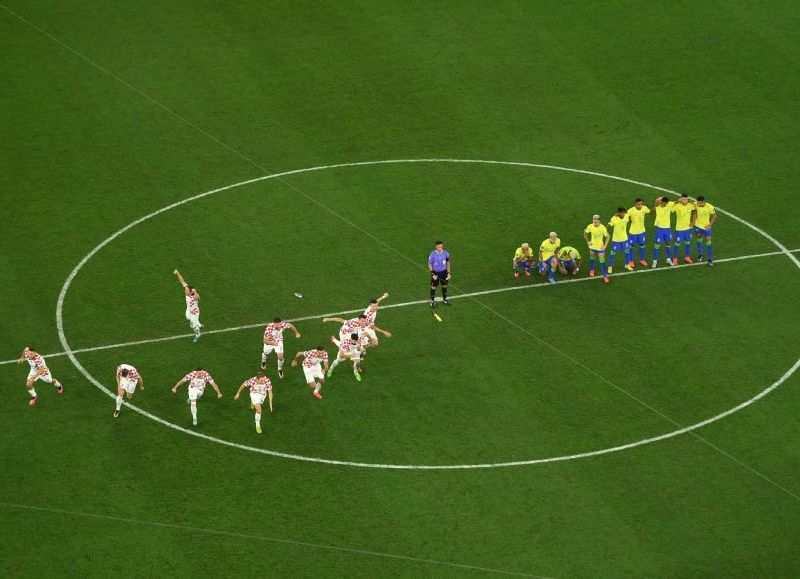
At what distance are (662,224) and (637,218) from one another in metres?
0.82

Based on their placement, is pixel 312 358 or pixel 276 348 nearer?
pixel 312 358

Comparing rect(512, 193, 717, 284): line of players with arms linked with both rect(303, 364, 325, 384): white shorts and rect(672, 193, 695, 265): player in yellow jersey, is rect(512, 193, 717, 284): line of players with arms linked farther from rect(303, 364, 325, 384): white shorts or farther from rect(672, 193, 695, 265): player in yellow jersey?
rect(303, 364, 325, 384): white shorts

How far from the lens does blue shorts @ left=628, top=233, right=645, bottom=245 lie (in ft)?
140

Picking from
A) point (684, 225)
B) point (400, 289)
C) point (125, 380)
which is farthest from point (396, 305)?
point (684, 225)

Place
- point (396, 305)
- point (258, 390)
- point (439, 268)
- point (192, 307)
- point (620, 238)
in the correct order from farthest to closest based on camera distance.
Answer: point (620, 238) → point (396, 305) → point (439, 268) → point (192, 307) → point (258, 390)

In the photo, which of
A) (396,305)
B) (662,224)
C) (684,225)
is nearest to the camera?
(396,305)

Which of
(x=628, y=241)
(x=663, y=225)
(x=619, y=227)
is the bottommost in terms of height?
(x=628, y=241)

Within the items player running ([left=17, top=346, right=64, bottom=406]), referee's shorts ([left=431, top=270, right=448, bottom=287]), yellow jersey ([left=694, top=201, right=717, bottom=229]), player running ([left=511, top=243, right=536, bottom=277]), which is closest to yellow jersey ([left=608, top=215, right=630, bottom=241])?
yellow jersey ([left=694, top=201, right=717, bottom=229])

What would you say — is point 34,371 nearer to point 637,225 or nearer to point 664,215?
point 637,225

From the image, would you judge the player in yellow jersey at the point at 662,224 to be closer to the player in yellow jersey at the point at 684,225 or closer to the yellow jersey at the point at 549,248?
the player in yellow jersey at the point at 684,225

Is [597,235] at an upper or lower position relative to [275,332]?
upper

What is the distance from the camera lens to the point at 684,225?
42750 millimetres

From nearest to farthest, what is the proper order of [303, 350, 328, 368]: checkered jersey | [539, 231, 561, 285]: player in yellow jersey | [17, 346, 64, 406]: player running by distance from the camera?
[17, 346, 64, 406]: player running, [303, 350, 328, 368]: checkered jersey, [539, 231, 561, 285]: player in yellow jersey

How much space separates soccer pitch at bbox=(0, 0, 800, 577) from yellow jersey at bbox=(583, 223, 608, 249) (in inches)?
48.6
